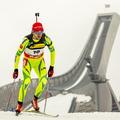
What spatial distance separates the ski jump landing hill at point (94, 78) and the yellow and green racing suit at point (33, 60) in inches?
1920

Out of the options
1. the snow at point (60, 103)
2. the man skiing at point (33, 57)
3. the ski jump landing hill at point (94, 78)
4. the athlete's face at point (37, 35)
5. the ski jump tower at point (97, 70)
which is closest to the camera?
the athlete's face at point (37, 35)

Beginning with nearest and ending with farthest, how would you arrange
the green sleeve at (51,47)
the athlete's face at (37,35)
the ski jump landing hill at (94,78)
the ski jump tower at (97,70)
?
the athlete's face at (37,35), the green sleeve at (51,47), the ski jump landing hill at (94,78), the ski jump tower at (97,70)

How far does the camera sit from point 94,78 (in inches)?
2660

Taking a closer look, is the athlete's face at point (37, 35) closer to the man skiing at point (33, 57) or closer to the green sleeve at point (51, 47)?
the man skiing at point (33, 57)

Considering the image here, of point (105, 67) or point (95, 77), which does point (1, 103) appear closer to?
point (95, 77)

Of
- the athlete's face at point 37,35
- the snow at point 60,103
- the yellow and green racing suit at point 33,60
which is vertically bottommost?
the snow at point 60,103

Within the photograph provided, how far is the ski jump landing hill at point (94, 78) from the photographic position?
221 feet

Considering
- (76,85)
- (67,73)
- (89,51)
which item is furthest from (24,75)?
(89,51)

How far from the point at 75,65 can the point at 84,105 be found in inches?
1186

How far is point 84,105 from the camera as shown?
65375 mm

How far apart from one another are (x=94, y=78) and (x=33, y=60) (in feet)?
181

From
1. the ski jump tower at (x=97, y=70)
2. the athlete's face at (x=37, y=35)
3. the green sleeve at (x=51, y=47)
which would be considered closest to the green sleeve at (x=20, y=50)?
the athlete's face at (x=37, y=35)

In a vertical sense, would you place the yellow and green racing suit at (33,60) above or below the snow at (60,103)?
above

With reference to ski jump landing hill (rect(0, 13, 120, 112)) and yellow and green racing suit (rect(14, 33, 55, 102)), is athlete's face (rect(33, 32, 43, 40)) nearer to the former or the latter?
yellow and green racing suit (rect(14, 33, 55, 102))
